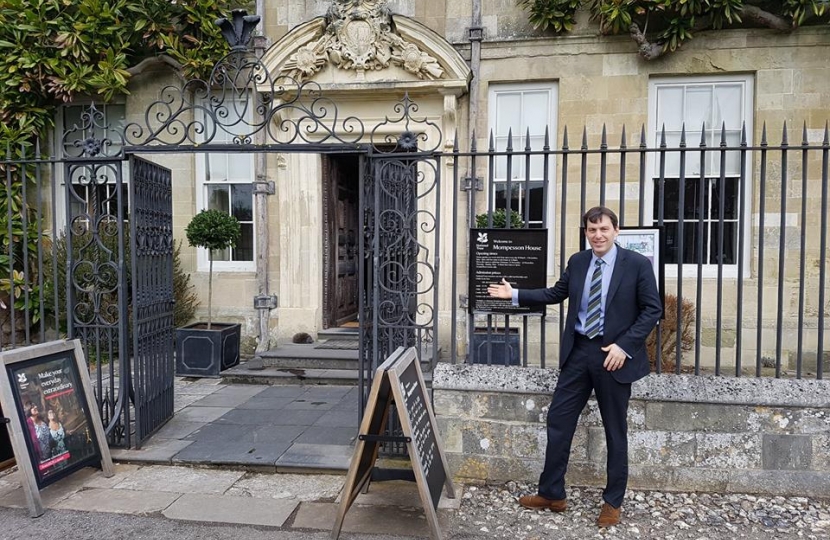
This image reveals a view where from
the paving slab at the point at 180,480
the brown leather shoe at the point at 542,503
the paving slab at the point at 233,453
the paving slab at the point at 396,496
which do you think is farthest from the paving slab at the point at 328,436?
the brown leather shoe at the point at 542,503

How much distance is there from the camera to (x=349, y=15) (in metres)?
7.79

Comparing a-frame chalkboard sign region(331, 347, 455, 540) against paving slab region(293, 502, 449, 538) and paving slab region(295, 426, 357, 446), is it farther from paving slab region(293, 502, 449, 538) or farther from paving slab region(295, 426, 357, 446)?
paving slab region(295, 426, 357, 446)

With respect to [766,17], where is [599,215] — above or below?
below

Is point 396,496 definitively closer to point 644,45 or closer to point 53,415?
point 53,415

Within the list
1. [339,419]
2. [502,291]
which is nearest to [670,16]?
[502,291]

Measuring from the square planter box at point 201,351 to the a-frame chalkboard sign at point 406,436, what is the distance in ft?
14.0

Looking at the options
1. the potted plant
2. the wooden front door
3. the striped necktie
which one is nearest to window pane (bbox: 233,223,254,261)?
the potted plant

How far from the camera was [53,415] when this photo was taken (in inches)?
165

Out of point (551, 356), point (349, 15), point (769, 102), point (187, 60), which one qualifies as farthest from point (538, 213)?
point (187, 60)

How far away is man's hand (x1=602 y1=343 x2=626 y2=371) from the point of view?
3.50 m

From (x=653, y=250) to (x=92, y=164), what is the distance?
4.53 meters

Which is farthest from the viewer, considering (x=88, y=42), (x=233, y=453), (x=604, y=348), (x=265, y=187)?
(x=265, y=187)

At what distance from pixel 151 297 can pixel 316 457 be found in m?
2.08

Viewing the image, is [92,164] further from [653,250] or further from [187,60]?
[653,250]
